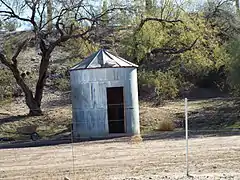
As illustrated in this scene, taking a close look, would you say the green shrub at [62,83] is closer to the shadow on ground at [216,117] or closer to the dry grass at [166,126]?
Result: the shadow on ground at [216,117]

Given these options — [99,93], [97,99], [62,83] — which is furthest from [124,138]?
[62,83]

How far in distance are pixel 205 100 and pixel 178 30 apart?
26.6 feet

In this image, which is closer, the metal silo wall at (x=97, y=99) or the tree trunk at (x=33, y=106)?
the metal silo wall at (x=97, y=99)

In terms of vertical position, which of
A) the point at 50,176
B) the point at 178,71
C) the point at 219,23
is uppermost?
the point at 219,23

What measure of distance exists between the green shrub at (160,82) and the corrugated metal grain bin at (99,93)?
819 cm

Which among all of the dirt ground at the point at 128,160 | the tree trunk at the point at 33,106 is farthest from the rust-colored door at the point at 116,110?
the tree trunk at the point at 33,106

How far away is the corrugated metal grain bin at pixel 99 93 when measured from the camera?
26.7 meters

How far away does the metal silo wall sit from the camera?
26656 millimetres

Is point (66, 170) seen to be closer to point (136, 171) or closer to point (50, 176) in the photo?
point (50, 176)

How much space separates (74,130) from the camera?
27438 millimetres

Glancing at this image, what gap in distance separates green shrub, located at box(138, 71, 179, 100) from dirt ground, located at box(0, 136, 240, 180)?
12.0 metres

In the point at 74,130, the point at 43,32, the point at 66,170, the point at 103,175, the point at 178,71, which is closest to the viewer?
the point at 103,175

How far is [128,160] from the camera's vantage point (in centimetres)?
1788

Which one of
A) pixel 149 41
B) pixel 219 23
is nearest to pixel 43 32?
pixel 149 41
